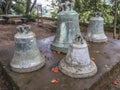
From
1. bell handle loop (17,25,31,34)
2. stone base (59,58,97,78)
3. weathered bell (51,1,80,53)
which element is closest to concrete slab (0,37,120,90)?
stone base (59,58,97,78)

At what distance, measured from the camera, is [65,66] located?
94.0 inches

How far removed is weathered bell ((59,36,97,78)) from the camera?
2.26m

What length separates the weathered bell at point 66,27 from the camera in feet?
9.80

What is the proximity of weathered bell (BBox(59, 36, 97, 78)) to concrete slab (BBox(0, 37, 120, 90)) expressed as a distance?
8cm

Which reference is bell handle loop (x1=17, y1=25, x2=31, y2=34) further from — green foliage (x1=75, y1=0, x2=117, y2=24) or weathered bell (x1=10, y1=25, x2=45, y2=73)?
green foliage (x1=75, y1=0, x2=117, y2=24)

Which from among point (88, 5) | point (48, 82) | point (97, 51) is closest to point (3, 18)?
point (88, 5)

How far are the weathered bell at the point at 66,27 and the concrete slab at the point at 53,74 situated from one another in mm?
220

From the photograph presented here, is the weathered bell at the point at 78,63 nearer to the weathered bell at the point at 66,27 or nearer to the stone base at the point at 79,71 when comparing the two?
the stone base at the point at 79,71

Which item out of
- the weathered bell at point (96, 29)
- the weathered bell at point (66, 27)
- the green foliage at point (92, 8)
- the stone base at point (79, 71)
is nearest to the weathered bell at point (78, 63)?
the stone base at point (79, 71)

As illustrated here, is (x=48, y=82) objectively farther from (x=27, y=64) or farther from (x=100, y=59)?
(x=100, y=59)

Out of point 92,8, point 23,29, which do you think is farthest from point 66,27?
point 92,8

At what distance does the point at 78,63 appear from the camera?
2303 millimetres

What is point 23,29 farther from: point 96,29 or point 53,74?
point 96,29

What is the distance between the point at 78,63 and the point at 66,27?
0.97m
